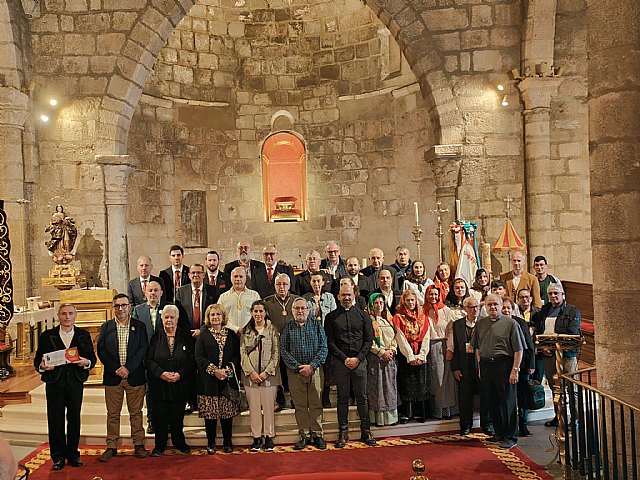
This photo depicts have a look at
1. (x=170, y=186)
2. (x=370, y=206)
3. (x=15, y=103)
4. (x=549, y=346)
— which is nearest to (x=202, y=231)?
(x=170, y=186)

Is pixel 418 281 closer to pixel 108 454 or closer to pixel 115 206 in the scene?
pixel 108 454

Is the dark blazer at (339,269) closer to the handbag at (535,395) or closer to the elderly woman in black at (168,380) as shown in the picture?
the elderly woman in black at (168,380)

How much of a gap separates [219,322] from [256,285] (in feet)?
4.41

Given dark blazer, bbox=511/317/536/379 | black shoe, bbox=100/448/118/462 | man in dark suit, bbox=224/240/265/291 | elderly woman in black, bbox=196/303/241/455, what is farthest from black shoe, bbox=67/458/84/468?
dark blazer, bbox=511/317/536/379

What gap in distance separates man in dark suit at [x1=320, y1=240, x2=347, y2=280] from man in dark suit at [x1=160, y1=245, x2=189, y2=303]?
154cm

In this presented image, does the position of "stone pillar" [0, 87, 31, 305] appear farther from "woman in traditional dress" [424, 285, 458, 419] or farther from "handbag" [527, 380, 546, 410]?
"handbag" [527, 380, 546, 410]

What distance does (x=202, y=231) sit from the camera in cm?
1377

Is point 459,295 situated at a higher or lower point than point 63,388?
higher

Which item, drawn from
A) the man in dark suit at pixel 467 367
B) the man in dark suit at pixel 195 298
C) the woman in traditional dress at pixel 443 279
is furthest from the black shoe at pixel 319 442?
the woman in traditional dress at pixel 443 279

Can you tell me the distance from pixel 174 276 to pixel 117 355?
128cm

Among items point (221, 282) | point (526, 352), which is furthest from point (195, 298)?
point (526, 352)

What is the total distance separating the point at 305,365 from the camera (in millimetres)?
6219

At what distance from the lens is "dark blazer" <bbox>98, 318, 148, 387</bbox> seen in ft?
20.2

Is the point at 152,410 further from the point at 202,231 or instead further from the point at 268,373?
the point at 202,231
